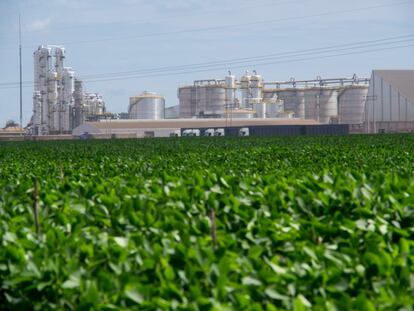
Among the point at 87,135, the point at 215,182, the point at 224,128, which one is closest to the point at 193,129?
the point at 224,128

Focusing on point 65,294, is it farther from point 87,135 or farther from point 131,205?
point 87,135

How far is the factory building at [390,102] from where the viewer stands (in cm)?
8294

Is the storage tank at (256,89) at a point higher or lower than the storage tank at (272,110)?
higher

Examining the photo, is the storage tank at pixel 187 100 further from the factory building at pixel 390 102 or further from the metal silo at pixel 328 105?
the factory building at pixel 390 102

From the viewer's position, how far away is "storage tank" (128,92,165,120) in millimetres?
102438

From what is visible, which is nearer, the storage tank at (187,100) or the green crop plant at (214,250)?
the green crop plant at (214,250)

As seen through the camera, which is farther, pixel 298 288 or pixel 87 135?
pixel 87 135

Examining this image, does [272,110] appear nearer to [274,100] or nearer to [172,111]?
[274,100]

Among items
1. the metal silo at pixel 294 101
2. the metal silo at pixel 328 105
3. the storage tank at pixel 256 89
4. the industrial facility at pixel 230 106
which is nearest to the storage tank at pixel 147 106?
the industrial facility at pixel 230 106

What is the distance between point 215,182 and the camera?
6512 millimetres

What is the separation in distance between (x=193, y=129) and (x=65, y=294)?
84.5 m

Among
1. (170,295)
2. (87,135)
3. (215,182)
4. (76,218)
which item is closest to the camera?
(170,295)

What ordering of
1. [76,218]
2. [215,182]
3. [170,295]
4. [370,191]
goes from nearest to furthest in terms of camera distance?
[170,295], [76,218], [370,191], [215,182]

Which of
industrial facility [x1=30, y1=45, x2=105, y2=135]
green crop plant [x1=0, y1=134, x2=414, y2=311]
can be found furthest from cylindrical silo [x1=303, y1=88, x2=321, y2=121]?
green crop plant [x1=0, y1=134, x2=414, y2=311]
